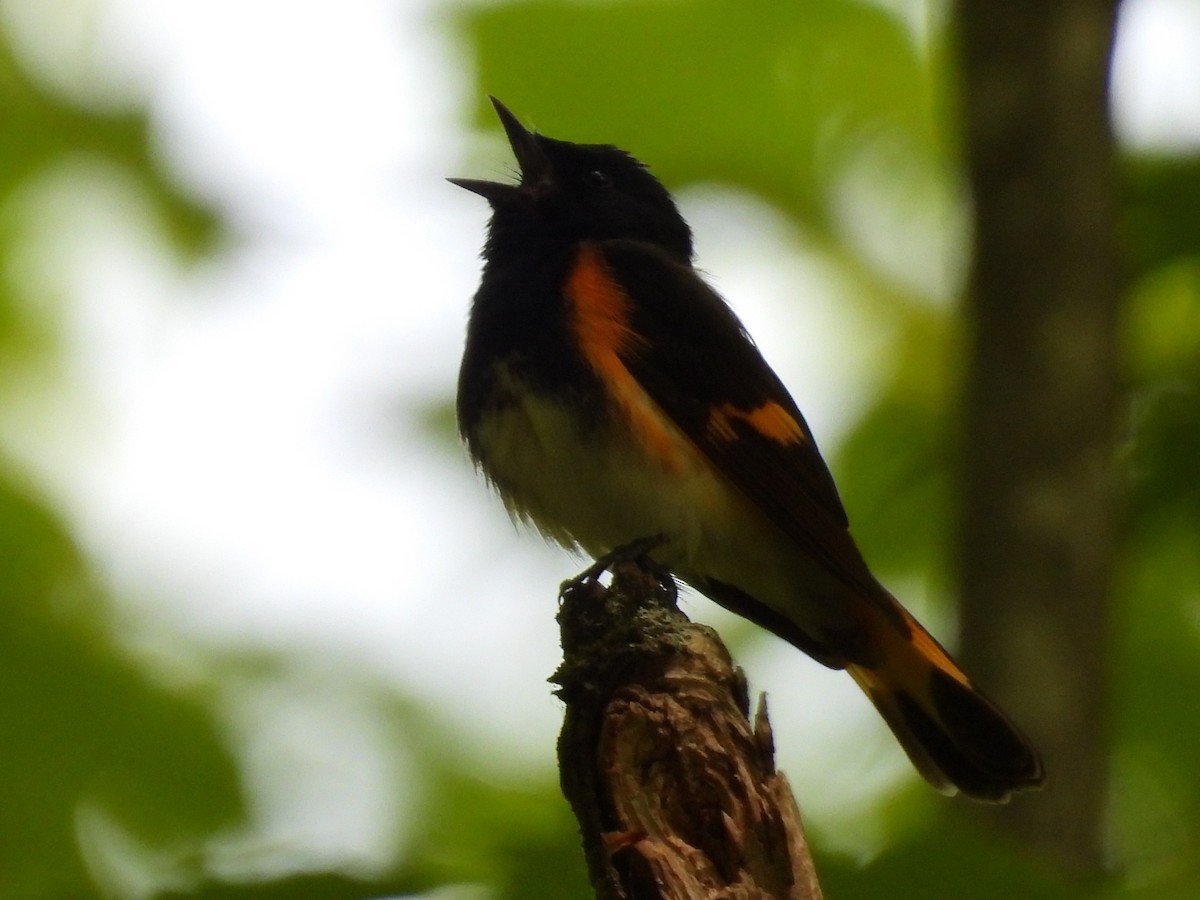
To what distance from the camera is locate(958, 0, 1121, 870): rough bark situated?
2.74 metres

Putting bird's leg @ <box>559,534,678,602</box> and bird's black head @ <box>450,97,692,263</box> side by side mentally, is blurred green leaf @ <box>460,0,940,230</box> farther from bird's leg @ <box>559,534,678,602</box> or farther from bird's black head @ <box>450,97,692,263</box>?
bird's leg @ <box>559,534,678,602</box>

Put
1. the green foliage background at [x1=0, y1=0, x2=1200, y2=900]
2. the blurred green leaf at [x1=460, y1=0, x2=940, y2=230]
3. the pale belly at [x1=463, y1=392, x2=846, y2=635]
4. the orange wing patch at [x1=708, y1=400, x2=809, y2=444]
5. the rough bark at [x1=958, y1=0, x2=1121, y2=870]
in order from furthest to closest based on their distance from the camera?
the blurred green leaf at [x1=460, y1=0, x2=940, y2=230]
the orange wing patch at [x1=708, y1=400, x2=809, y2=444]
the pale belly at [x1=463, y1=392, x2=846, y2=635]
the rough bark at [x1=958, y1=0, x2=1121, y2=870]
the green foliage background at [x1=0, y1=0, x2=1200, y2=900]

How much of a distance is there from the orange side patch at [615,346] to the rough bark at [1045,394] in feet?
2.58

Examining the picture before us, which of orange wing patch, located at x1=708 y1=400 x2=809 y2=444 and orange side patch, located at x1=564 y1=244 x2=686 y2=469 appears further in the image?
orange wing patch, located at x1=708 y1=400 x2=809 y2=444

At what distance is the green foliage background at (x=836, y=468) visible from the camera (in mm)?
1917

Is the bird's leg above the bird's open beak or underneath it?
underneath

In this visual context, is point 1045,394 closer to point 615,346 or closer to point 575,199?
point 615,346

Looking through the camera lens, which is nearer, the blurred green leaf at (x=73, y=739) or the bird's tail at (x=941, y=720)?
the blurred green leaf at (x=73, y=739)

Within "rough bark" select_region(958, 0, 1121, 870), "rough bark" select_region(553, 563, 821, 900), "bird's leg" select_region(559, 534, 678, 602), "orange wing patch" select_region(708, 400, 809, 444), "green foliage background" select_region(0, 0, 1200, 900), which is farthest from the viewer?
"orange wing patch" select_region(708, 400, 809, 444)

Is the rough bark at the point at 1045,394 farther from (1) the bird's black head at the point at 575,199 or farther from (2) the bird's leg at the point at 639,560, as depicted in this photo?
(1) the bird's black head at the point at 575,199

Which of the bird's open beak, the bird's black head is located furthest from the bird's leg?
the bird's open beak

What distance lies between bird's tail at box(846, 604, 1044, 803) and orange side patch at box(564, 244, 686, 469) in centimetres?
68

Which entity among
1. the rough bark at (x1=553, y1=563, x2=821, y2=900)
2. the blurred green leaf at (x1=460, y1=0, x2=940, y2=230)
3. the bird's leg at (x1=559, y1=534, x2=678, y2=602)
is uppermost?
the blurred green leaf at (x1=460, y1=0, x2=940, y2=230)

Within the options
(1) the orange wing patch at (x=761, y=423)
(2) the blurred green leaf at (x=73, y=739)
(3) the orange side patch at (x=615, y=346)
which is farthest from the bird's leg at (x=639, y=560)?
(2) the blurred green leaf at (x=73, y=739)
